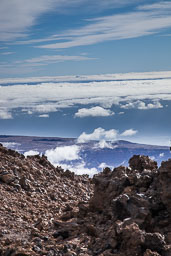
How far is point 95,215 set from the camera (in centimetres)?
2138

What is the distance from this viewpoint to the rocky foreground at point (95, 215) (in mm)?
16797

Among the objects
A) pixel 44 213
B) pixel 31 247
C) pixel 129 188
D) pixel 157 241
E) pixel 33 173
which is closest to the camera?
pixel 157 241

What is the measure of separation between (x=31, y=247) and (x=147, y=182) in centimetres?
593

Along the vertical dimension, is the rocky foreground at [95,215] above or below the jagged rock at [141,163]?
below

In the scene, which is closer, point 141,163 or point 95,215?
point 95,215

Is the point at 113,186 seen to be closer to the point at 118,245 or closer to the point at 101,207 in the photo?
the point at 101,207

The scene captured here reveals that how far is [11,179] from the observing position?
2814 cm

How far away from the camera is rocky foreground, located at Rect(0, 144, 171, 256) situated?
55.1ft

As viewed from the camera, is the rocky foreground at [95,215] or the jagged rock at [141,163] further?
the jagged rock at [141,163]

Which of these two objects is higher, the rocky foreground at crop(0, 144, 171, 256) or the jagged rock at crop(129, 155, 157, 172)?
the jagged rock at crop(129, 155, 157, 172)

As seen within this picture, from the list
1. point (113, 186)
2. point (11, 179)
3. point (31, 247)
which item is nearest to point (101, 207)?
point (113, 186)

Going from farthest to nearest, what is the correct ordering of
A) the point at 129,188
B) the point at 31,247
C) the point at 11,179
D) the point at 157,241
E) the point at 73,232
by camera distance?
the point at 11,179
the point at 129,188
the point at 73,232
the point at 31,247
the point at 157,241

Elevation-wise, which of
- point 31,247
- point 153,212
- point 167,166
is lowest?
point 31,247

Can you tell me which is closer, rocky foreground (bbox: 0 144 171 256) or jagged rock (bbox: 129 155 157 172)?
rocky foreground (bbox: 0 144 171 256)
